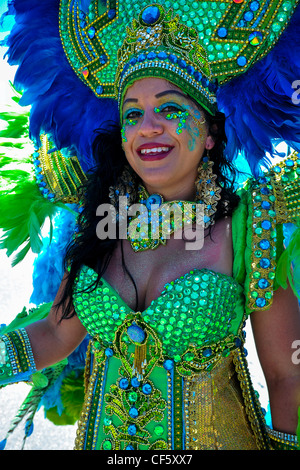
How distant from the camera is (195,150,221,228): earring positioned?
80.2 inches

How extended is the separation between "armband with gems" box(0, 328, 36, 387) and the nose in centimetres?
89

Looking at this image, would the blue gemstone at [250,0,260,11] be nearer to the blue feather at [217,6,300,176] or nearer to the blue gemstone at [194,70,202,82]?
the blue feather at [217,6,300,176]

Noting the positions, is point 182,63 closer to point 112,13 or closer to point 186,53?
point 186,53

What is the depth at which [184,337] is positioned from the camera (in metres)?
1.85

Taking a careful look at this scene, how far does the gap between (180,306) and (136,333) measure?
0.17m

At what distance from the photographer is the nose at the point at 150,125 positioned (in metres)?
1.92

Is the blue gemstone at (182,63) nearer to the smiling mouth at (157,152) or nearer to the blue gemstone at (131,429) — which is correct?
the smiling mouth at (157,152)

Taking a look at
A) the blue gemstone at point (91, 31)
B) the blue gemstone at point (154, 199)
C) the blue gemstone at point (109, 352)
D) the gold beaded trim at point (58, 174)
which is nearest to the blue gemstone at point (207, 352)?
the blue gemstone at point (109, 352)

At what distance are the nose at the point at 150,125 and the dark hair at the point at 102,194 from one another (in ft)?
0.77

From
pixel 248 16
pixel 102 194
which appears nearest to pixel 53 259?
pixel 102 194

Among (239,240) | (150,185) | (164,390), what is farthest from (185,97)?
(164,390)

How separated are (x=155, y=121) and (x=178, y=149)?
12cm
